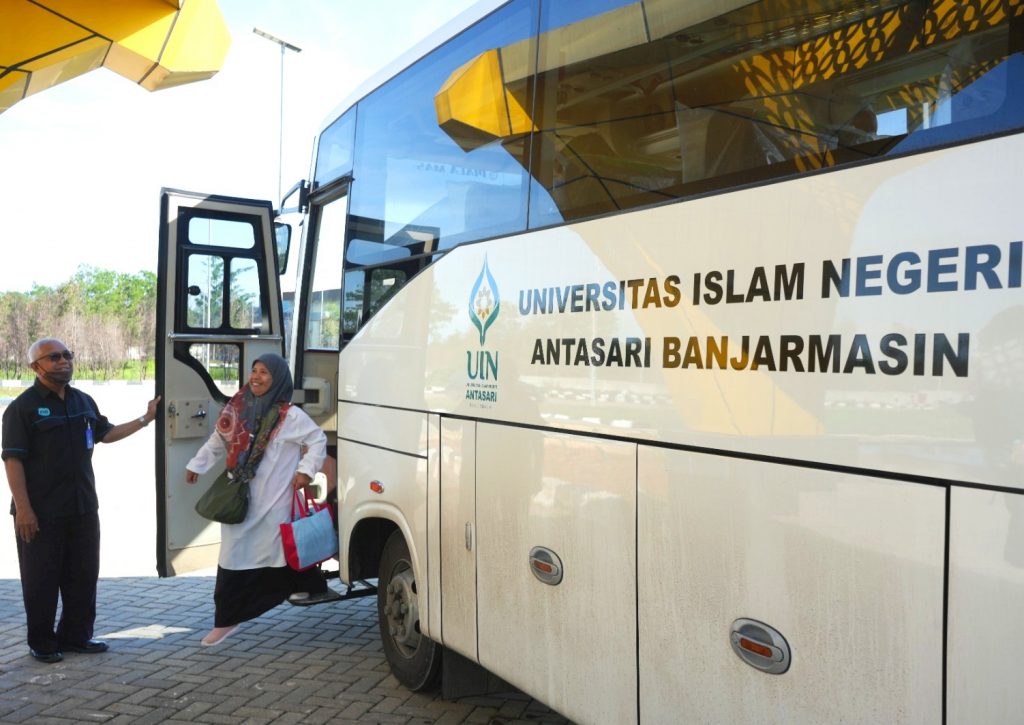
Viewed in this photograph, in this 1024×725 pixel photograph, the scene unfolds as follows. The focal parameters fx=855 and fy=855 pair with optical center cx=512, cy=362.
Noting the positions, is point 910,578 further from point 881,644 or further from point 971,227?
point 971,227

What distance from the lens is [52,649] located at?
5441 millimetres

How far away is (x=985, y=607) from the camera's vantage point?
1952 mm

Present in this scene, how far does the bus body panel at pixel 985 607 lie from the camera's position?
190cm

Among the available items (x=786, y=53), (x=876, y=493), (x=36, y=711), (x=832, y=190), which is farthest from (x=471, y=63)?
(x=36, y=711)

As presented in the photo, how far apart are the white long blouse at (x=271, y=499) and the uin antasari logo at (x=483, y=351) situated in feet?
6.49

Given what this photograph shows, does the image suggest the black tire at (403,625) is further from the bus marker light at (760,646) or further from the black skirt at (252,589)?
Result: the bus marker light at (760,646)

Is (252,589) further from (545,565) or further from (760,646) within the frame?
(760,646)

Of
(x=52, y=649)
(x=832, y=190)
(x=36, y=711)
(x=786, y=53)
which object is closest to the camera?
(x=832, y=190)

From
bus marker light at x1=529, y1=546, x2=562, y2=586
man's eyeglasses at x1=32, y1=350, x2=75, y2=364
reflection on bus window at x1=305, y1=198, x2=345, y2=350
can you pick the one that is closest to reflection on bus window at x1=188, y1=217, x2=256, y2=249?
reflection on bus window at x1=305, y1=198, x2=345, y2=350

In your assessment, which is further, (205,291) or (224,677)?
(205,291)

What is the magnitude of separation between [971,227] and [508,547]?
232cm

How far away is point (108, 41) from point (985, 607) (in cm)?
752

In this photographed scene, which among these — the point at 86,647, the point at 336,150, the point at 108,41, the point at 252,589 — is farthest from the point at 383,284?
the point at 108,41

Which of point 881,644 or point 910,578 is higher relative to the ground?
point 910,578
